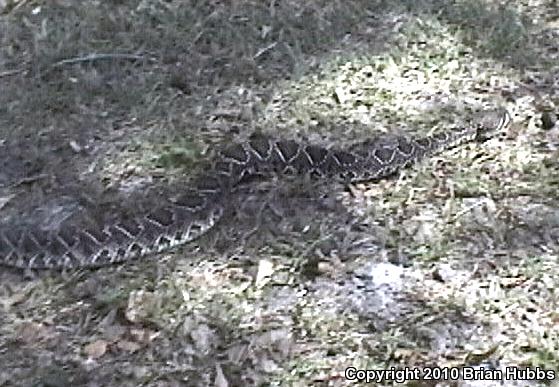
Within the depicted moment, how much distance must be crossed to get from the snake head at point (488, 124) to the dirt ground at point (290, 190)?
98mm

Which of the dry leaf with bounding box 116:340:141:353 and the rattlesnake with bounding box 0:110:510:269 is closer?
the dry leaf with bounding box 116:340:141:353

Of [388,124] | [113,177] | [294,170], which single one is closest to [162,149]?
[113,177]

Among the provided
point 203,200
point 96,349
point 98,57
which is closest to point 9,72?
point 98,57

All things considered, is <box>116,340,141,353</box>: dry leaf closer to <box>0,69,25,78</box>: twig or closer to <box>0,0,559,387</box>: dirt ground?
<box>0,0,559,387</box>: dirt ground

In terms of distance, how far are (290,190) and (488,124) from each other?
4.96ft

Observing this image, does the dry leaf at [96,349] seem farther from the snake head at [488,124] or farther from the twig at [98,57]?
the twig at [98,57]

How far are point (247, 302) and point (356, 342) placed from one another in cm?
66

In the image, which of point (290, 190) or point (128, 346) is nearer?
point (128, 346)

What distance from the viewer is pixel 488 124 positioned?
287 inches

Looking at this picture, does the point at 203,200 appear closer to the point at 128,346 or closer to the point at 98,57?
the point at 128,346

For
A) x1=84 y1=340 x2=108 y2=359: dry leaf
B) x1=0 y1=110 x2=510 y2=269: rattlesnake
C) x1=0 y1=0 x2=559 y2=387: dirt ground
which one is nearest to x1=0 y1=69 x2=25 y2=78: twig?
x1=0 y1=0 x2=559 y2=387: dirt ground

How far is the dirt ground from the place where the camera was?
17.5 feet

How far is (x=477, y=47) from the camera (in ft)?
27.9

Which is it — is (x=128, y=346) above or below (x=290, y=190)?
above
